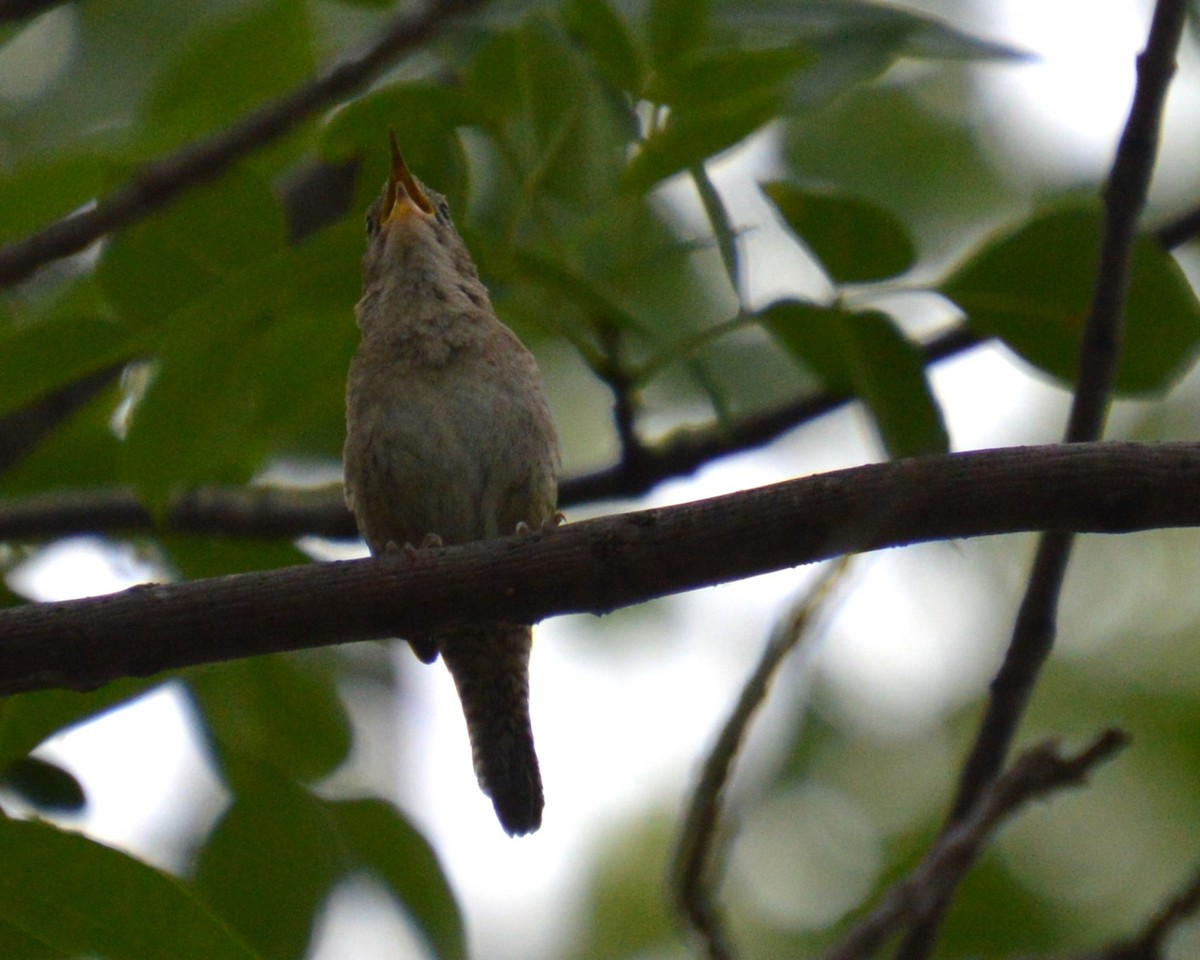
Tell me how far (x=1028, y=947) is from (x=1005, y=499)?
293 cm

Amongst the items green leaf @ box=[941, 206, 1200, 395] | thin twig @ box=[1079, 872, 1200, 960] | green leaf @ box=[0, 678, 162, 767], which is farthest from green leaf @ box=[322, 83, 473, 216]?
thin twig @ box=[1079, 872, 1200, 960]

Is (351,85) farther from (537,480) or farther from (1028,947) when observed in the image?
(1028,947)

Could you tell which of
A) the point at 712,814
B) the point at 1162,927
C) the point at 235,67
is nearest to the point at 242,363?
the point at 235,67

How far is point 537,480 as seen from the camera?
4180 mm

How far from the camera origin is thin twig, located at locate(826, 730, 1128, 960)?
2.49 m

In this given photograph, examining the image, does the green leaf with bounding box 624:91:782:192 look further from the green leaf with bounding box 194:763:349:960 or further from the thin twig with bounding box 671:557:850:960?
the green leaf with bounding box 194:763:349:960

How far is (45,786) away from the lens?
308 centimetres

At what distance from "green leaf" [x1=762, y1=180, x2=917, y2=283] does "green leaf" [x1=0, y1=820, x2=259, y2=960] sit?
170cm

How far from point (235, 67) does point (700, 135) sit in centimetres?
117

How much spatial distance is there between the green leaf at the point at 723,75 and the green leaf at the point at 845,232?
0.20m

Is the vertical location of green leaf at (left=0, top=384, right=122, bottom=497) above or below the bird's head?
below

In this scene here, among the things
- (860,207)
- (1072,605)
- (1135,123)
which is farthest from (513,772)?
(1072,605)

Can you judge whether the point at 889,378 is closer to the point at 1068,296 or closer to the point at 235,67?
the point at 1068,296

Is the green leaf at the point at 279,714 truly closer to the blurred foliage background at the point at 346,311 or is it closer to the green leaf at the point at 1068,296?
the blurred foliage background at the point at 346,311
